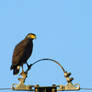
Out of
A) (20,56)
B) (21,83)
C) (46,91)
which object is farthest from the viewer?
(20,56)

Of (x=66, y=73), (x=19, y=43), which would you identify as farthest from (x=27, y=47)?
(x=66, y=73)

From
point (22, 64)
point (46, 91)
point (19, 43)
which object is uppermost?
point (19, 43)

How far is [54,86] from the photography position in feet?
17.1

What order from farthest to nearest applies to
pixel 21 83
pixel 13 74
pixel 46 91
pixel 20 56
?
pixel 20 56, pixel 13 74, pixel 21 83, pixel 46 91

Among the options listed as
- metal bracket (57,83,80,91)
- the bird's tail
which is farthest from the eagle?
metal bracket (57,83,80,91)

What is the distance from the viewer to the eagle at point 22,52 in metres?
8.11

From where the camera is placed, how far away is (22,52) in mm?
8836

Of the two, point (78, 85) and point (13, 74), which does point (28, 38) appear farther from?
point (78, 85)

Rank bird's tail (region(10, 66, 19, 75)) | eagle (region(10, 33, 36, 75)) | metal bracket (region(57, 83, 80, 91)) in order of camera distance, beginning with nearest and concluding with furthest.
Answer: metal bracket (region(57, 83, 80, 91)), bird's tail (region(10, 66, 19, 75)), eagle (region(10, 33, 36, 75))

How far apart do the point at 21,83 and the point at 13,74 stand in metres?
2.43

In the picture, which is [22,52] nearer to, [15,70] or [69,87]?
[15,70]

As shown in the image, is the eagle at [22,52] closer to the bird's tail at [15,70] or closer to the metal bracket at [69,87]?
the bird's tail at [15,70]

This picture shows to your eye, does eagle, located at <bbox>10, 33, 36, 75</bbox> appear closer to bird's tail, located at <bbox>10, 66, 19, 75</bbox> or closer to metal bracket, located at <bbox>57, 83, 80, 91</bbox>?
bird's tail, located at <bbox>10, 66, 19, 75</bbox>

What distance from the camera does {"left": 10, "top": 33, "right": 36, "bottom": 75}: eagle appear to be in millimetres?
8109
